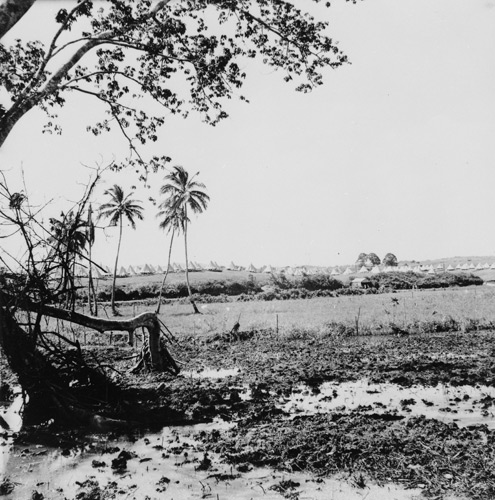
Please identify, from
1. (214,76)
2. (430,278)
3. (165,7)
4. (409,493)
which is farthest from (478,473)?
(430,278)

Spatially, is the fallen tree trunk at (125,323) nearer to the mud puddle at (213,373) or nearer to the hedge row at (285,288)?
the mud puddle at (213,373)

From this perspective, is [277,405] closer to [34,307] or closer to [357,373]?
[357,373]

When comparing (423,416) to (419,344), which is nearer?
(423,416)

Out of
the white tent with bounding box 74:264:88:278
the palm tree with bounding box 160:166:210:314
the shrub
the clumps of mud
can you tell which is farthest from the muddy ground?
the shrub

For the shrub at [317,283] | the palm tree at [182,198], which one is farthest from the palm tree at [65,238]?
the shrub at [317,283]

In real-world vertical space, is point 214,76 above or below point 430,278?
above

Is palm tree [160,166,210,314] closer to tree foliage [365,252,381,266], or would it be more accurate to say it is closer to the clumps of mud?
the clumps of mud

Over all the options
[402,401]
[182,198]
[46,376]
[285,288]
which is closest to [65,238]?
[46,376]

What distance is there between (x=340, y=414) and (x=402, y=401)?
4.81 ft

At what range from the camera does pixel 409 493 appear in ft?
14.9

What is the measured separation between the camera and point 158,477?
5.23 metres

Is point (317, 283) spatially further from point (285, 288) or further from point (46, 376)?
point (46, 376)

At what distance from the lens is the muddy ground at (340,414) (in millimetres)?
5148

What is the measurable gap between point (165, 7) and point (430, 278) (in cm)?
5721
